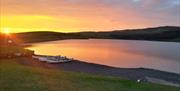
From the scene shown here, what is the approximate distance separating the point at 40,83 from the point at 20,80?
50.5 inches

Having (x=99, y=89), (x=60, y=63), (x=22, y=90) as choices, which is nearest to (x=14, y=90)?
(x=22, y=90)

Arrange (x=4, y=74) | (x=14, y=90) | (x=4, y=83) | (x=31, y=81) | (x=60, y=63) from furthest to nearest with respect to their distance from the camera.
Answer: (x=60, y=63)
(x=4, y=74)
(x=31, y=81)
(x=4, y=83)
(x=14, y=90)

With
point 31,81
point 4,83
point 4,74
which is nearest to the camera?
point 4,83

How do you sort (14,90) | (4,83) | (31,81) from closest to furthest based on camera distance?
(14,90) < (4,83) < (31,81)

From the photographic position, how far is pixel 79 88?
16.6m

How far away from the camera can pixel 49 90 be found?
608 inches

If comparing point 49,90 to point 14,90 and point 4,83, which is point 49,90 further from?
point 4,83

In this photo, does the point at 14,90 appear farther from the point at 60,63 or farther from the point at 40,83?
the point at 60,63

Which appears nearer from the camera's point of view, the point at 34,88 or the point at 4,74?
the point at 34,88

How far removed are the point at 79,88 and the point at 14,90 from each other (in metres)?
3.15

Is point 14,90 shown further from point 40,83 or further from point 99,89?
point 99,89

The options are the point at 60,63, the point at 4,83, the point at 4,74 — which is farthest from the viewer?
the point at 60,63

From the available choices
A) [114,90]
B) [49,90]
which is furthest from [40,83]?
[114,90]

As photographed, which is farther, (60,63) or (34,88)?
(60,63)
